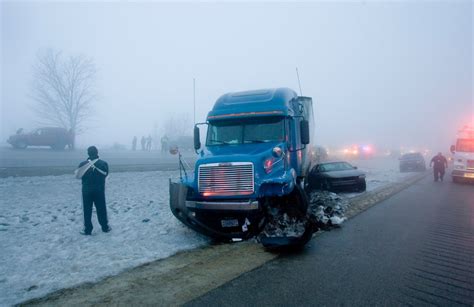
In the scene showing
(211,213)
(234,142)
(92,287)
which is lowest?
(92,287)

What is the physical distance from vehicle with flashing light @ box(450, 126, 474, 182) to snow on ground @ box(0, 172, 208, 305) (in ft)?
55.8

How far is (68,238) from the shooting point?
6.98 metres

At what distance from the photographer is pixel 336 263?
17.6 ft

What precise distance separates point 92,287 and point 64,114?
122 feet

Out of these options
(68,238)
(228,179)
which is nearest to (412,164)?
(228,179)

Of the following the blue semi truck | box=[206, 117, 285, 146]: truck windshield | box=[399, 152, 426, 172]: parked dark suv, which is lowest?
box=[399, 152, 426, 172]: parked dark suv

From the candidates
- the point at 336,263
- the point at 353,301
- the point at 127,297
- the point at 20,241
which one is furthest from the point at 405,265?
the point at 20,241

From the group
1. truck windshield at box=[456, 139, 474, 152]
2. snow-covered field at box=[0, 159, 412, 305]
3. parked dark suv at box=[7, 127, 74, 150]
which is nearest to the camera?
snow-covered field at box=[0, 159, 412, 305]

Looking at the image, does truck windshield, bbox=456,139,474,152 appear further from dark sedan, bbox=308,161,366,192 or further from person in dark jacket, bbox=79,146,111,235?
person in dark jacket, bbox=79,146,111,235

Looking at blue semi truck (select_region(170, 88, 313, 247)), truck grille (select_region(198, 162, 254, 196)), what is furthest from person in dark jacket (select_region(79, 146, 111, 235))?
truck grille (select_region(198, 162, 254, 196))

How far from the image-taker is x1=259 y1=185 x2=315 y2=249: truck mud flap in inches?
242

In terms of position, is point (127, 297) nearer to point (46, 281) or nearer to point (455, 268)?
point (46, 281)

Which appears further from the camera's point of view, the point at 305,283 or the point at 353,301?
the point at 305,283

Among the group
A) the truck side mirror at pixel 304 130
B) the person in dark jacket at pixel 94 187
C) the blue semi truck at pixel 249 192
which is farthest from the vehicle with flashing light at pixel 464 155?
the person in dark jacket at pixel 94 187
